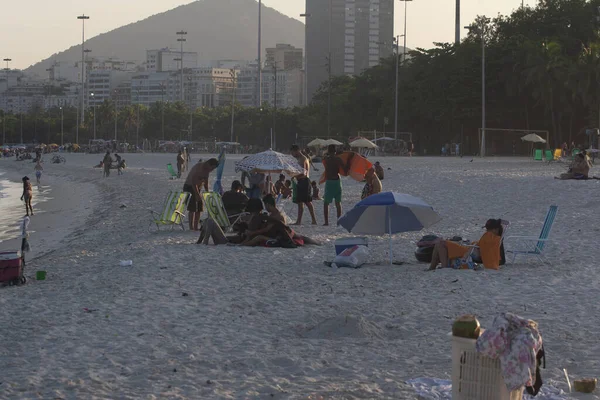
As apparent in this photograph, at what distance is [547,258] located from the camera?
39.6ft

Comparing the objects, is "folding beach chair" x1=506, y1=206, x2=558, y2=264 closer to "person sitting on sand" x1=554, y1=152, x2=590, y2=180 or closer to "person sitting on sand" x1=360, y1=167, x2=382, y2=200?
"person sitting on sand" x1=360, y1=167, x2=382, y2=200

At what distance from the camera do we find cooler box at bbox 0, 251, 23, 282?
1059 centimetres

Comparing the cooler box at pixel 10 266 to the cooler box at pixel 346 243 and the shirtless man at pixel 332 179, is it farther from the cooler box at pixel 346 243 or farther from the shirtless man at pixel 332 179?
the shirtless man at pixel 332 179

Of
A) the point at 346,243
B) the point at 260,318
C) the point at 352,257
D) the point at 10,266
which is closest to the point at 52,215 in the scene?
the point at 10,266

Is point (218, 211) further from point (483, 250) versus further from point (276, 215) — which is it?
point (483, 250)

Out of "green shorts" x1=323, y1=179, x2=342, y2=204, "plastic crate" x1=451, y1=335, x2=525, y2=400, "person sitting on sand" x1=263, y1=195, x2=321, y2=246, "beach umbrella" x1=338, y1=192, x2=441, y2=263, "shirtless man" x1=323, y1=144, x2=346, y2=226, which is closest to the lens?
"plastic crate" x1=451, y1=335, x2=525, y2=400

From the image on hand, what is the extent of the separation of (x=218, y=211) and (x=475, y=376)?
9.64 meters

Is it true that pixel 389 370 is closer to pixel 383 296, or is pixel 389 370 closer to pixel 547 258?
pixel 383 296

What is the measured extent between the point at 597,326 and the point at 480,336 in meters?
3.08

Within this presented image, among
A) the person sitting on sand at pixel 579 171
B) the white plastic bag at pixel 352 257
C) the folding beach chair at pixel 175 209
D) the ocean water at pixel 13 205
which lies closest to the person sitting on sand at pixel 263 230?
the white plastic bag at pixel 352 257

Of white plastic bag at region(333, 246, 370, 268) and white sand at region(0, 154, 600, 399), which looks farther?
white plastic bag at region(333, 246, 370, 268)

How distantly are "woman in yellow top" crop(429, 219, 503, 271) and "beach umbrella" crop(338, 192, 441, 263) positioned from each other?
2.49 ft

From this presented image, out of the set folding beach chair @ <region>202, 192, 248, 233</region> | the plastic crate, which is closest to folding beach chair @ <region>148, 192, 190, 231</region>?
folding beach chair @ <region>202, 192, 248, 233</region>

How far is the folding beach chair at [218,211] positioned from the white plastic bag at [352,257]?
347 centimetres
